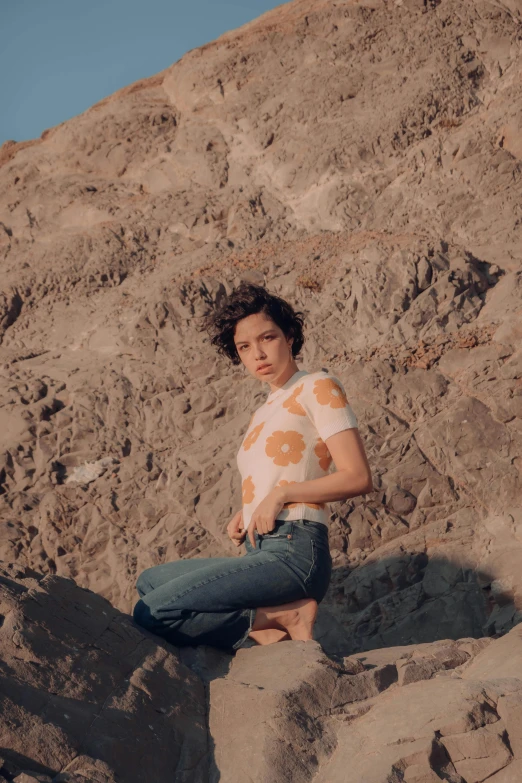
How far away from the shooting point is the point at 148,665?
3002 millimetres

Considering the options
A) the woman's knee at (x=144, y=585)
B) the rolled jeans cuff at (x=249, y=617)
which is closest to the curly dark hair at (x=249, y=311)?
the woman's knee at (x=144, y=585)

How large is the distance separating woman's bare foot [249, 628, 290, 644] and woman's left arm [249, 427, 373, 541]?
398 millimetres

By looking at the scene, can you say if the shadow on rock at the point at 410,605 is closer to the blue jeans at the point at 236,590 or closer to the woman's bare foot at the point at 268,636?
the woman's bare foot at the point at 268,636

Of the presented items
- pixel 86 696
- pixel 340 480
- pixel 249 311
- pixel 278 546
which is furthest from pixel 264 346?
pixel 86 696

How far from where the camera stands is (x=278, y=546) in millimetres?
3369

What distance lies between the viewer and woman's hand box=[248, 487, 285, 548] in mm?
3309

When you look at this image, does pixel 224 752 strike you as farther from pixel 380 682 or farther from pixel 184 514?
pixel 184 514

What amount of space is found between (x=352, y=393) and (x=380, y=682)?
336 centimetres

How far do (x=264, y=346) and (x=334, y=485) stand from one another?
0.75 m

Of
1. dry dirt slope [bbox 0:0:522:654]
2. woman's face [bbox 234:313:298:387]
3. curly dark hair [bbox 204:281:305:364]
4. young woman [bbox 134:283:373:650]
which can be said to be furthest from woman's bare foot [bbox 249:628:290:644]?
dry dirt slope [bbox 0:0:522:654]

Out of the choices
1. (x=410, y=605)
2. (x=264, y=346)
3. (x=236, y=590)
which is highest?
(x=264, y=346)

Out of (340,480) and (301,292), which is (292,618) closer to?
(340,480)

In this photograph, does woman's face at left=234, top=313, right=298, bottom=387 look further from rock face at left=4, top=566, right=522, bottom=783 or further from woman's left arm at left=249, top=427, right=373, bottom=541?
rock face at left=4, top=566, right=522, bottom=783

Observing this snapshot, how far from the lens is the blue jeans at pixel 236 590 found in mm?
3254
